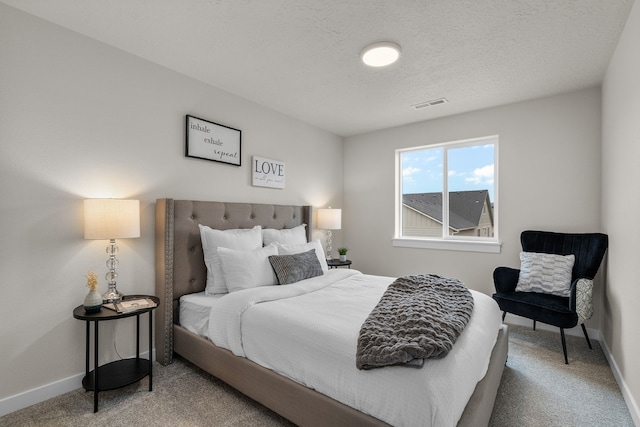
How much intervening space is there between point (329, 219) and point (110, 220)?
257 cm

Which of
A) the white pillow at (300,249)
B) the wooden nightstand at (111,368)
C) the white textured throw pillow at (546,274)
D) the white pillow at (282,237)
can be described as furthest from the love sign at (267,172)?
the white textured throw pillow at (546,274)

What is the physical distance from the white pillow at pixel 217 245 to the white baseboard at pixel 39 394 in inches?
40.0

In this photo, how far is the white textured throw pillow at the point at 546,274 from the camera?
290cm

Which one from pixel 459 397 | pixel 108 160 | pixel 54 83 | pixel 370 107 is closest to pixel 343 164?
pixel 370 107

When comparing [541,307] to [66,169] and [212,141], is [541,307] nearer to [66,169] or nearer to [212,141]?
[212,141]

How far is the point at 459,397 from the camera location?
1.32m

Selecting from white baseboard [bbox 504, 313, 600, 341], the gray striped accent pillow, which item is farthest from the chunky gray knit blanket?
white baseboard [bbox 504, 313, 600, 341]

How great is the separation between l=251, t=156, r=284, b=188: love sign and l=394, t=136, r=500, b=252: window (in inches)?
68.4

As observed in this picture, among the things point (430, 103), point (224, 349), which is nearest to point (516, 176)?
point (430, 103)

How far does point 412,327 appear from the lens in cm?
151

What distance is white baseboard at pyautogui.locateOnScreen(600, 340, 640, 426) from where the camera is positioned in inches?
71.0

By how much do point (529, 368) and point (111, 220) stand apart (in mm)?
3281

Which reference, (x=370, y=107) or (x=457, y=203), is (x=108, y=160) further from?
(x=457, y=203)

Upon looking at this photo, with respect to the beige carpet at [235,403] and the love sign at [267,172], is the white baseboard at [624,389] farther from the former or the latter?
the love sign at [267,172]
